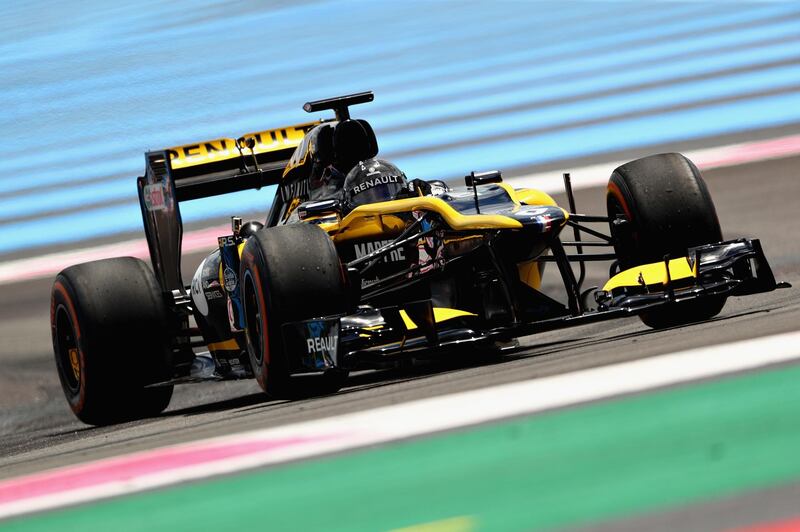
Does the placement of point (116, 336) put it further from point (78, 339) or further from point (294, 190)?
point (294, 190)

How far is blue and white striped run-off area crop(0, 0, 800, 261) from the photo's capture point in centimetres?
1572

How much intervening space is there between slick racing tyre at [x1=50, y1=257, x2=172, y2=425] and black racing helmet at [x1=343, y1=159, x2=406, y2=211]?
130 centimetres

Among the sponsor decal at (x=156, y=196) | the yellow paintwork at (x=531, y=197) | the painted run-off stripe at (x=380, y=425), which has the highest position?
the sponsor decal at (x=156, y=196)

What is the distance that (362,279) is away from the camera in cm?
Answer: 809

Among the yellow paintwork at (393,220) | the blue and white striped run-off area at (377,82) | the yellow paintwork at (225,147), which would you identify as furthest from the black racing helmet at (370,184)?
the blue and white striped run-off area at (377,82)

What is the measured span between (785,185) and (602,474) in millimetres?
9335

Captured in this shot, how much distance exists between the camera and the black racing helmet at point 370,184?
8.19m

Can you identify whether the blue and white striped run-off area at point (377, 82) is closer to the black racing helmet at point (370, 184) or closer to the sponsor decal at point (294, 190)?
the sponsor decal at point (294, 190)

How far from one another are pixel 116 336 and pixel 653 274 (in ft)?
10.1

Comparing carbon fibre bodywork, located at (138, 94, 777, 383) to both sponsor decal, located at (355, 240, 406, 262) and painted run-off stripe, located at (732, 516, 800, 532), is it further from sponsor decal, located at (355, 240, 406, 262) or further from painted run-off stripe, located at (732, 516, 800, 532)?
painted run-off stripe, located at (732, 516, 800, 532)

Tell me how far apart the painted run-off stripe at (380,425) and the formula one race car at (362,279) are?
1.59 metres

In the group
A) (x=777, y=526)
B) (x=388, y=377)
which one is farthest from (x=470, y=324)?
(x=777, y=526)

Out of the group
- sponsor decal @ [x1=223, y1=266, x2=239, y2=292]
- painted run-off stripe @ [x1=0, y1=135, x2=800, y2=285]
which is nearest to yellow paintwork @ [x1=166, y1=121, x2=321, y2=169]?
sponsor decal @ [x1=223, y1=266, x2=239, y2=292]

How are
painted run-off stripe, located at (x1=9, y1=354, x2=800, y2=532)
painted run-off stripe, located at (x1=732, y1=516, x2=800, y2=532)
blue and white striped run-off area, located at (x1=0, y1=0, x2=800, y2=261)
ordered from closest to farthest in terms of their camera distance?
painted run-off stripe, located at (x1=732, y1=516, x2=800, y2=532), painted run-off stripe, located at (x1=9, y1=354, x2=800, y2=532), blue and white striped run-off area, located at (x1=0, y1=0, x2=800, y2=261)
